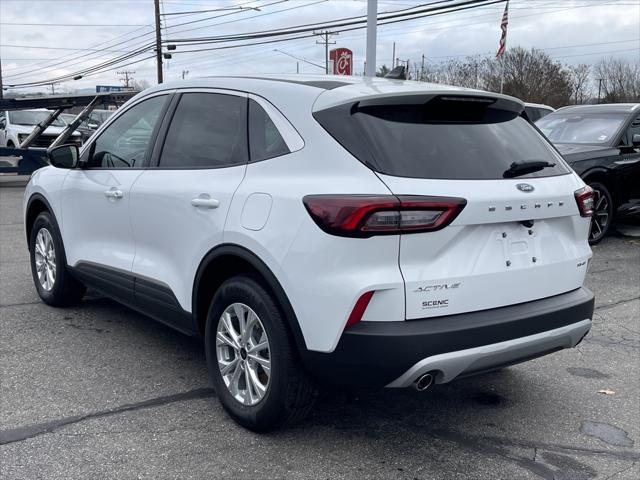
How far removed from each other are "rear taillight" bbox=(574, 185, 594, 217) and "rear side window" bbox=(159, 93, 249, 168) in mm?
1732

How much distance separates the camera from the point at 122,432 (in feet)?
11.4

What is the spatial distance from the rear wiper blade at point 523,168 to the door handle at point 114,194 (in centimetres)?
246

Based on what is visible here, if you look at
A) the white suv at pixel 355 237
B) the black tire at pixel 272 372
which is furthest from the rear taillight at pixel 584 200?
the black tire at pixel 272 372

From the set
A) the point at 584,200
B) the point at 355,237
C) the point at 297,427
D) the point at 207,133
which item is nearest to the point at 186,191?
the point at 207,133

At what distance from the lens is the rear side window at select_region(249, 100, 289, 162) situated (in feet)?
11.1

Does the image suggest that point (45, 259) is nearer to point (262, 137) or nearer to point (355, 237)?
point (262, 137)

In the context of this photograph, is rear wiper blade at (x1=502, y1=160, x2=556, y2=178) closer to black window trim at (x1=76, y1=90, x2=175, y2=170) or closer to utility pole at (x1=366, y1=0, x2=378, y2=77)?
black window trim at (x1=76, y1=90, x2=175, y2=170)

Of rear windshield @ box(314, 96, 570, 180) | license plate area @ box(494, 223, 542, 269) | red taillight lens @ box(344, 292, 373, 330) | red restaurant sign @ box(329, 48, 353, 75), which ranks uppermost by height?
red restaurant sign @ box(329, 48, 353, 75)

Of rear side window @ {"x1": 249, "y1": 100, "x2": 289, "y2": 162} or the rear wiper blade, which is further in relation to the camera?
rear side window @ {"x1": 249, "y1": 100, "x2": 289, "y2": 162}

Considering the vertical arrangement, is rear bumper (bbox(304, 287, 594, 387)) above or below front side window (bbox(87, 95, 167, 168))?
below

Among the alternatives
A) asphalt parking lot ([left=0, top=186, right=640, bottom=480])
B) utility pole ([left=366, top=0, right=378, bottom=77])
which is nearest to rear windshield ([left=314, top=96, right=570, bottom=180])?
asphalt parking lot ([left=0, top=186, right=640, bottom=480])

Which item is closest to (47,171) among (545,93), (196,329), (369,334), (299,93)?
(196,329)

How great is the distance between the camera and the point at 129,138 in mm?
4617

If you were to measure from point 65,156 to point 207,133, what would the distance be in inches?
67.4
